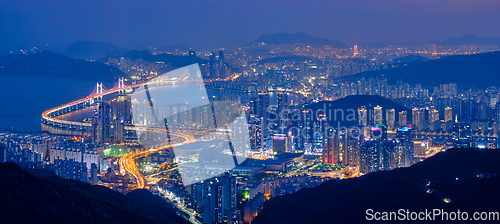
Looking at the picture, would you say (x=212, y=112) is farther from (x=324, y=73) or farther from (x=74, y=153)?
(x=324, y=73)

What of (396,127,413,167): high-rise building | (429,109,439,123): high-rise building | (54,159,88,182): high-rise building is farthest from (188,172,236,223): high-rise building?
(429,109,439,123): high-rise building

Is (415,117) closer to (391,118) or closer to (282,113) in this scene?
(391,118)

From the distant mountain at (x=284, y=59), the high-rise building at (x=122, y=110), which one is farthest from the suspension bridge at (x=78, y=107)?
the distant mountain at (x=284, y=59)

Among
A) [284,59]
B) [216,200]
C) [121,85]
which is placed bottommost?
[216,200]

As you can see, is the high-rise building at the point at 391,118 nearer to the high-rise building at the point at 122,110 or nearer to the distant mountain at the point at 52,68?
the high-rise building at the point at 122,110

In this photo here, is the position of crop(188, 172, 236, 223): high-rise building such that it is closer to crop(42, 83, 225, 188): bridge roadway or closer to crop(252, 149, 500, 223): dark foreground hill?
crop(252, 149, 500, 223): dark foreground hill

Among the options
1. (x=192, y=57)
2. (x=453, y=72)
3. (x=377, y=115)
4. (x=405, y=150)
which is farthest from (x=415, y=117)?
(x=192, y=57)
